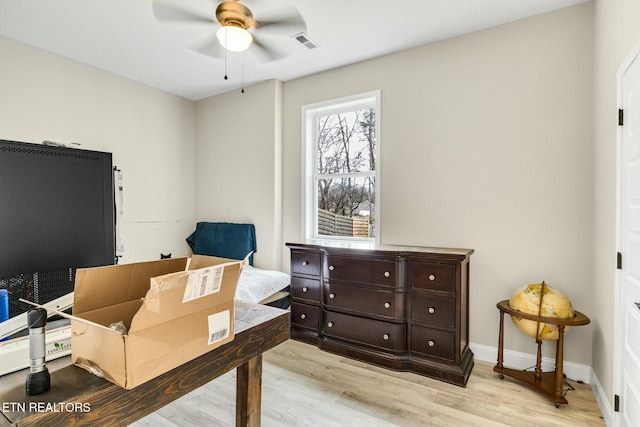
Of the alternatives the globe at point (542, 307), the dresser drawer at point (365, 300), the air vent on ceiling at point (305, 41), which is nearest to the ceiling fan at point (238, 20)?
the air vent on ceiling at point (305, 41)

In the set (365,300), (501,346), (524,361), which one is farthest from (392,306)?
(524,361)

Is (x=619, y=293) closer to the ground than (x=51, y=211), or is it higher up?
closer to the ground

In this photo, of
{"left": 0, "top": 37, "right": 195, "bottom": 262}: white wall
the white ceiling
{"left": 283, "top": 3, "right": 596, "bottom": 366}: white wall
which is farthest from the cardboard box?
{"left": 0, "top": 37, "right": 195, "bottom": 262}: white wall

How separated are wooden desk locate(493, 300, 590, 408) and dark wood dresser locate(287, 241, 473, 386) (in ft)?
0.91

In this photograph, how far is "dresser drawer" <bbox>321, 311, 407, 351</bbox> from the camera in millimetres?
2666

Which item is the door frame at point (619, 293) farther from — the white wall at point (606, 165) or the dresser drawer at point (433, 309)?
the dresser drawer at point (433, 309)

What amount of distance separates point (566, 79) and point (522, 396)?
239 cm

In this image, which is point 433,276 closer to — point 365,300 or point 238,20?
point 365,300

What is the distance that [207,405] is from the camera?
85.0 inches

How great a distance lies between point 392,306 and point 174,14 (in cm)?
258

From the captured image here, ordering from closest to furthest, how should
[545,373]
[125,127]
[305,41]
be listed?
[545,373], [305,41], [125,127]

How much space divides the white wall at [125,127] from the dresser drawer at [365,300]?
2.55 metres

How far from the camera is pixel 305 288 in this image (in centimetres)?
316

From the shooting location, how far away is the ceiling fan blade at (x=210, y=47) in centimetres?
226
